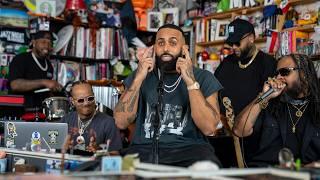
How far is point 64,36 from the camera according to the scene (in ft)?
20.7

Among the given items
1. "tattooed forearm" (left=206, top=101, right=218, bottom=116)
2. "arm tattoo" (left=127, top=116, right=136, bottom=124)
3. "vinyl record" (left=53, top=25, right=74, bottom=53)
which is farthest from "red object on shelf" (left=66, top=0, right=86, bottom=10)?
"tattooed forearm" (left=206, top=101, right=218, bottom=116)

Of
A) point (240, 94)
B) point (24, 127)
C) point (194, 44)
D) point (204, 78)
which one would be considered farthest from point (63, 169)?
point (194, 44)

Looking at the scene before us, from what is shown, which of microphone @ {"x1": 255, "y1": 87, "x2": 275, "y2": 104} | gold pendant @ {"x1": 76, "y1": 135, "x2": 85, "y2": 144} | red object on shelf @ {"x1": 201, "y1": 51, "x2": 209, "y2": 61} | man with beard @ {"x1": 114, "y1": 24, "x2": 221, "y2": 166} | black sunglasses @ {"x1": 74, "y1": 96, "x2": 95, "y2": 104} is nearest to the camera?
man with beard @ {"x1": 114, "y1": 24, "x2": 221, "y2": 166}

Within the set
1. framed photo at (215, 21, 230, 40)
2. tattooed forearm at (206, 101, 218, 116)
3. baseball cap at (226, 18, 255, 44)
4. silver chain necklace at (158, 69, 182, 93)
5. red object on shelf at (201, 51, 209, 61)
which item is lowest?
tattooed forearm at (206, 101, 218, 116)

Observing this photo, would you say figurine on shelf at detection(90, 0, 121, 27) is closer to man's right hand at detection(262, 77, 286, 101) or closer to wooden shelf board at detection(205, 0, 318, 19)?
wooden shelf board at detection(205, 0, 318, 19)

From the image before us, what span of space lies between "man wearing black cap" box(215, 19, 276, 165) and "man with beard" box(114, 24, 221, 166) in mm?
1189

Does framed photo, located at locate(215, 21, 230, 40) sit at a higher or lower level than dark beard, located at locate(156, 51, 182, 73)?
higher

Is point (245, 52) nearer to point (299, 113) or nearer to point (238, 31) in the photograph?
point (238, 31)

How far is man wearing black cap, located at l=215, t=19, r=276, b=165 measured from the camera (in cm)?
420

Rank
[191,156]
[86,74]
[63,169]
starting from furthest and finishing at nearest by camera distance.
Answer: [86,74] → [191,156] → [63,169]

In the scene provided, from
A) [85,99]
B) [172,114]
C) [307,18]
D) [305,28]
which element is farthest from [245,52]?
[172,114]

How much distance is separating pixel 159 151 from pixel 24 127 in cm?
70

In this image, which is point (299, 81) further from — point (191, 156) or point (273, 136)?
point (191, 156)

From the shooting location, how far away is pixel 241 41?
174 inches
